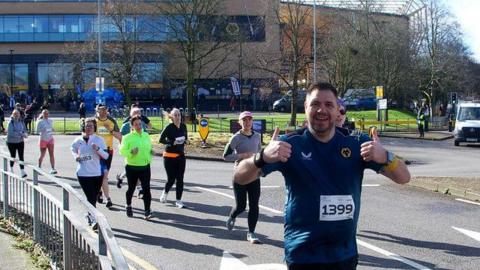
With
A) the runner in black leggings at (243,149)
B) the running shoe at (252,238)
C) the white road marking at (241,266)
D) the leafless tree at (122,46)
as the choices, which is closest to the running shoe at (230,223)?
the runner in black leggings at (243,149)

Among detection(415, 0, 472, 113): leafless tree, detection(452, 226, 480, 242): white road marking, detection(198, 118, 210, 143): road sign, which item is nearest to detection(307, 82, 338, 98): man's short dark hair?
detection(452, 226, 480, 242): white road marking

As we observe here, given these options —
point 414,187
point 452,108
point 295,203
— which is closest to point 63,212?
point 295,203

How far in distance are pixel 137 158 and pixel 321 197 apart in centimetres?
702

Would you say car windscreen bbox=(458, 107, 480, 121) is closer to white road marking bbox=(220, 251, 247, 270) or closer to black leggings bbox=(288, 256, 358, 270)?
white road marking bbox=(220, 251, 247, 270)

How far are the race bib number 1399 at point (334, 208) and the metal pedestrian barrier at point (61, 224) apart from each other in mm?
1238

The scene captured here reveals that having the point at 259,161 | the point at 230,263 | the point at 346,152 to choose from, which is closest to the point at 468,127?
the point at 230,263

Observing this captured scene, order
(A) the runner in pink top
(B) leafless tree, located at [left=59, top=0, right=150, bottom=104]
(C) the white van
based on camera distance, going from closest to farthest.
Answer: (A) the runner in pink top, (C) the white van, (B) leafless tree, located at [left=59, top=0, right=150, bottom=104]

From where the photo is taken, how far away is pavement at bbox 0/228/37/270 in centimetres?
709

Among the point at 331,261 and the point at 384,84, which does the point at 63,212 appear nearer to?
the point at 331,261

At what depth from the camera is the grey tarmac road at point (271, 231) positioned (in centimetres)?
789

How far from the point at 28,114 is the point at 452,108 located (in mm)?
32070

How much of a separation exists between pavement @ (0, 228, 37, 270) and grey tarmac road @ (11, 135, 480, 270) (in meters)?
1.22

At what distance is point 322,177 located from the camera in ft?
12.9

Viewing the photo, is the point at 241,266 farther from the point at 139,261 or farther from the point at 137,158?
the point at 137,158
